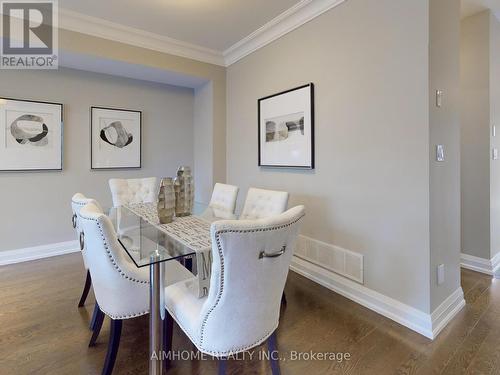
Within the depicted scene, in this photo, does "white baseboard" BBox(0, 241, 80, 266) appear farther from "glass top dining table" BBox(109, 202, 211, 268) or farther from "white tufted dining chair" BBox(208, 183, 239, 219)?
"white tufted dining chair" BBox(208, 183, 239, 219)

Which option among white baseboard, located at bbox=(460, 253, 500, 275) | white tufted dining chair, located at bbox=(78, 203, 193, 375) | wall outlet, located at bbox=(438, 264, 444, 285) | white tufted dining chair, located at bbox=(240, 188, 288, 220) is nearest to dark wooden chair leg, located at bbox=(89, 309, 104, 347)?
white tufted dining chair, located at bbox=(78, 203, 193, 375)

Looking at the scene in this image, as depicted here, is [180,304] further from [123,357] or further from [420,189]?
[420,189]

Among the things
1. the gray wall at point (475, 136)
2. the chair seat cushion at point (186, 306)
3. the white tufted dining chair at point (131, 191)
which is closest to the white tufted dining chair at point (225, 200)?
the white tufted dining chair at point (131, 191)

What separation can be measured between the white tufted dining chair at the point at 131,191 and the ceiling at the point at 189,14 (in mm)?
1720

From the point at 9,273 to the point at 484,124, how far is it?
5224 mm

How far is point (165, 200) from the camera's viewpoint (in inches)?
77.4

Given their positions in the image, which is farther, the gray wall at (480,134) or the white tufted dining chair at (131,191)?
the white tufted dining chair at (131,191)

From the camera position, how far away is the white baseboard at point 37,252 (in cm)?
313

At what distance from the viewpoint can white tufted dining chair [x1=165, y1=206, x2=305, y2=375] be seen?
100 cm

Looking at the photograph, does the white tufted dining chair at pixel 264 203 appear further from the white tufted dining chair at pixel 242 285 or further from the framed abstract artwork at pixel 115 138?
the framed abstract artwork at pixel 115 138

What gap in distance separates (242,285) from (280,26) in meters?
2.81

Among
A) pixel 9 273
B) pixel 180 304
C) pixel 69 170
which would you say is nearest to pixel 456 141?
pixel 180 304

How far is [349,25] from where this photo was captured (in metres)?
2.28

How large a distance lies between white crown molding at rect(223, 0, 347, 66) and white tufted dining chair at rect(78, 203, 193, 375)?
2534 millimetres
